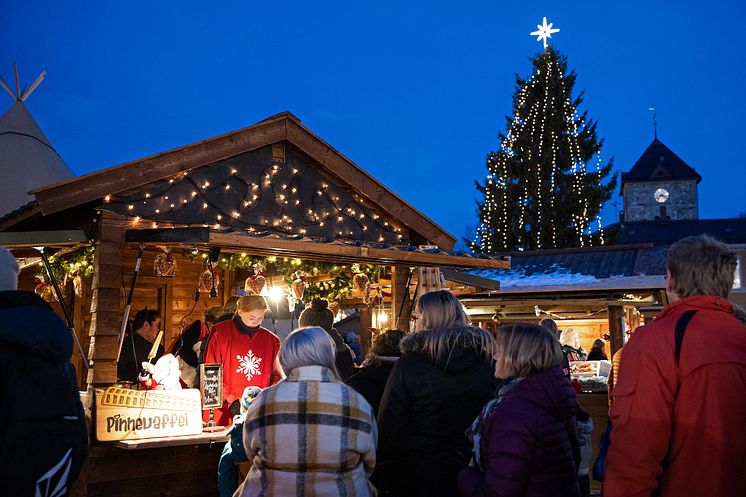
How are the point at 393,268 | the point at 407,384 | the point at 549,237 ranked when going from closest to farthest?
the point at 407,384
the point at 393,268
the point at 549,237

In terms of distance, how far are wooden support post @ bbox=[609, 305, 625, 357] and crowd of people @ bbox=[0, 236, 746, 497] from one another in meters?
9.26

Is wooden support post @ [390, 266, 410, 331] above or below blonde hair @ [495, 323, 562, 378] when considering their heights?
above

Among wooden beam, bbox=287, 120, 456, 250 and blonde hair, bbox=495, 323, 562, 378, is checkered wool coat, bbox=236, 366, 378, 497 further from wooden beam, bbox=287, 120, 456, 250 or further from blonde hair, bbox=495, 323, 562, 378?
wooden beam, bbox=287, 120, 456, 250

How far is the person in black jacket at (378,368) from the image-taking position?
4.57 metres

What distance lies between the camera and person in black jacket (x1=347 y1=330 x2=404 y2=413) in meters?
4.57

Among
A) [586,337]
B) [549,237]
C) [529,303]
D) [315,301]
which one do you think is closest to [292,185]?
[315,301]

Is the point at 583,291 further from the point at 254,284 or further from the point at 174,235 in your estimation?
the point at 174,235

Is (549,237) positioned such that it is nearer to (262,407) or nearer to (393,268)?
(393,268)

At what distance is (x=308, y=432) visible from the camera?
10.9ft

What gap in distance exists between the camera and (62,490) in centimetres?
256

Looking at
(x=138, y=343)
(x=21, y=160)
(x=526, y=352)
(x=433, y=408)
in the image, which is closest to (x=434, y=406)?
(x=433, y=408)

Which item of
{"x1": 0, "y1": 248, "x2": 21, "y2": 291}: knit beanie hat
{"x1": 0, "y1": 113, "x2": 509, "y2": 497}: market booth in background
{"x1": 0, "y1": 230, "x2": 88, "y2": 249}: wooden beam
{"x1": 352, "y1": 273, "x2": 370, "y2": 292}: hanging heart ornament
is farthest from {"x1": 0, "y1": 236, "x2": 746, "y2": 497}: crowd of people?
{"x1": 352, "y1": 273, "x2": 370, "y2": 292}: hanging heart ornament

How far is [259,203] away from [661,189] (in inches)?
2641

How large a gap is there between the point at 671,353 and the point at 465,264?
5.66 meters
